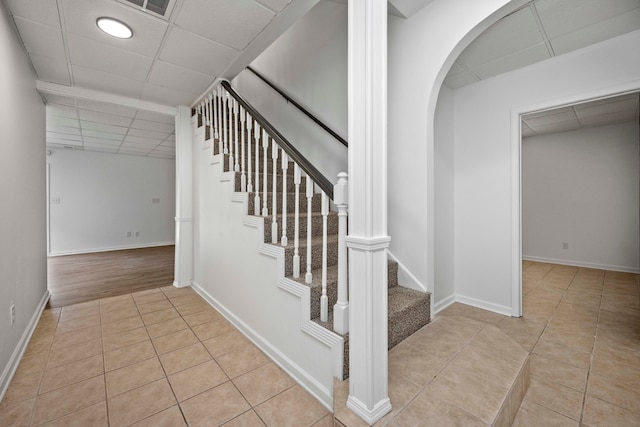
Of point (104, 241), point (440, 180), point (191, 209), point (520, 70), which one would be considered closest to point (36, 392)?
point (191, 209)

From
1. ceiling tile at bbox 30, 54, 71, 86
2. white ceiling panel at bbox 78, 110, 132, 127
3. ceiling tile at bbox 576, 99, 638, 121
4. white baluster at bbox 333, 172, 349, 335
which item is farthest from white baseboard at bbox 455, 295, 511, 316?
white ceiling panel at bbox 78, 110, 132, 127

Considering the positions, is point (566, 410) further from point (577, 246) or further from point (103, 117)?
point (103, 117)

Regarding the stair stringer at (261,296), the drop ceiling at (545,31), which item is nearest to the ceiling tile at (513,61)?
the drop ceiling at (545,31)

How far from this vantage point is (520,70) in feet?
8.41

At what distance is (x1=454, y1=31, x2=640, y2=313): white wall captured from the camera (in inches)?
88.7

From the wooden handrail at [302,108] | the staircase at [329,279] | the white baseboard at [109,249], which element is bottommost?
the white baseboard at [109,249]

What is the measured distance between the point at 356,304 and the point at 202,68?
8.62ft

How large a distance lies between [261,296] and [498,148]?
8.51ft

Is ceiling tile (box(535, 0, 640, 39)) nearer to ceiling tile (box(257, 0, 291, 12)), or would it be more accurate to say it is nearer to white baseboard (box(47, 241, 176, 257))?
ceiling tile (box(257, 0, 291, 12))

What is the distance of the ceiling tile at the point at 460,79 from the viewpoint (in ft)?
8.84

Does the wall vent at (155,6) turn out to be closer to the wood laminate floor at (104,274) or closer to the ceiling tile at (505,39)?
the ceiling tile at (505,39)

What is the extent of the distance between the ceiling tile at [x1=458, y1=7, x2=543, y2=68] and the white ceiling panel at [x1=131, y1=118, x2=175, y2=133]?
4184 millimetres

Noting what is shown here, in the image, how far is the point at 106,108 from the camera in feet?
11.4

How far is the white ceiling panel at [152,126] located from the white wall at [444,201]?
13.0ft
